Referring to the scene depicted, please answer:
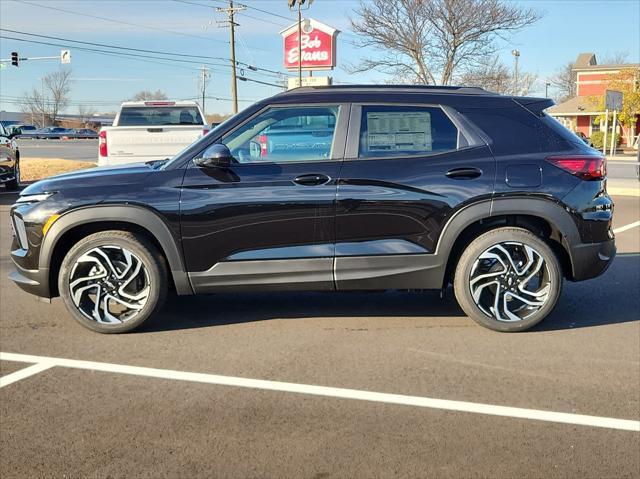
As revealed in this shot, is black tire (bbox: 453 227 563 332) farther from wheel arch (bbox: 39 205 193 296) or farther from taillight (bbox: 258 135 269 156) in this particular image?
wheel arch (bbox: 39 205 193 296)

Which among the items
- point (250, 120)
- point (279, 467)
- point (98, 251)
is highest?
point (250, 120)

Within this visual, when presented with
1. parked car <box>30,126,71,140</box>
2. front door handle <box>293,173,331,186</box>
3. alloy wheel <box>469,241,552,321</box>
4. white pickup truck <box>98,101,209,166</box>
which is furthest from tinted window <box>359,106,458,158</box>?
parked car <box>30,126,71,140</box>

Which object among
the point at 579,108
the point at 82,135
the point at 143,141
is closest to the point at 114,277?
the point at 143,141

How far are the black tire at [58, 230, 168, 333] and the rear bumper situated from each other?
125 inches

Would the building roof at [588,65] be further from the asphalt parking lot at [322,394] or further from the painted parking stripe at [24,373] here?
the painted parking stripe at [24,373]

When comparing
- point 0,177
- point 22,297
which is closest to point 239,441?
point 22,297

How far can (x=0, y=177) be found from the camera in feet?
48.6

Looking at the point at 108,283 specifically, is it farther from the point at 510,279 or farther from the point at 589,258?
the point at 589,258

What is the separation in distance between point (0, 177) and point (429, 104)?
12502 millimetres

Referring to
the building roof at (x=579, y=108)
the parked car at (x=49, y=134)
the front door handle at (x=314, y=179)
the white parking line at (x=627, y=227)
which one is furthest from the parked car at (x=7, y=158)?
the parked car at (x=49, y=134)

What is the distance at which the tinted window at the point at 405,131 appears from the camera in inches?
201

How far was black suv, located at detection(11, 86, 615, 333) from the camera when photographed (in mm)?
4957

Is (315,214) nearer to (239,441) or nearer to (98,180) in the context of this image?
(98,180)

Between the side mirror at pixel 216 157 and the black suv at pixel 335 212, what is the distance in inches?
0.4
